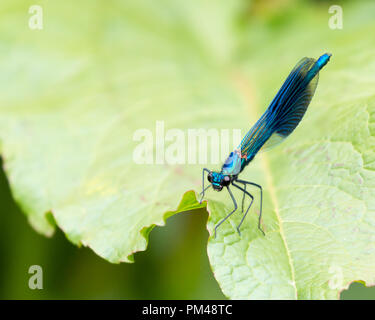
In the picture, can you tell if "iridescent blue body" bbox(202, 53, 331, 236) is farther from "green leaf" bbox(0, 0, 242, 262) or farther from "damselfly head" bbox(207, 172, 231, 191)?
"green leaf" bbox(0, 0, 242, 262)

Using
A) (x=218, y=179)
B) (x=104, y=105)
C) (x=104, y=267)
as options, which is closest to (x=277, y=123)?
(x=218, y=179)

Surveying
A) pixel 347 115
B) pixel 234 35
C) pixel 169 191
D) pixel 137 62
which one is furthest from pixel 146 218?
pixel 234 35

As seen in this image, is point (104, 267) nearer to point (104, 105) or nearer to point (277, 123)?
point (104, 105)

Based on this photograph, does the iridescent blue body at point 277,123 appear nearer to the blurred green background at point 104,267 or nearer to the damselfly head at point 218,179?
the damselfly head at point 218,179

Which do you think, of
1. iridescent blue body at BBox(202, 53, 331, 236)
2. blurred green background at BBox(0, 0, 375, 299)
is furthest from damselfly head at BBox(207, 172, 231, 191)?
blurred green background at BBox(0, 0, 375, 299)

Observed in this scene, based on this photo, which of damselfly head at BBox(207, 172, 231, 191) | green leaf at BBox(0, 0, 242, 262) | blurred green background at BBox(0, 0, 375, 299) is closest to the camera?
green leaf at BBox(0, 0, 242, 262)

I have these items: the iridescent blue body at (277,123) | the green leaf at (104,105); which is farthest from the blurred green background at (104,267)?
the iridescent blue body at (277,123)
